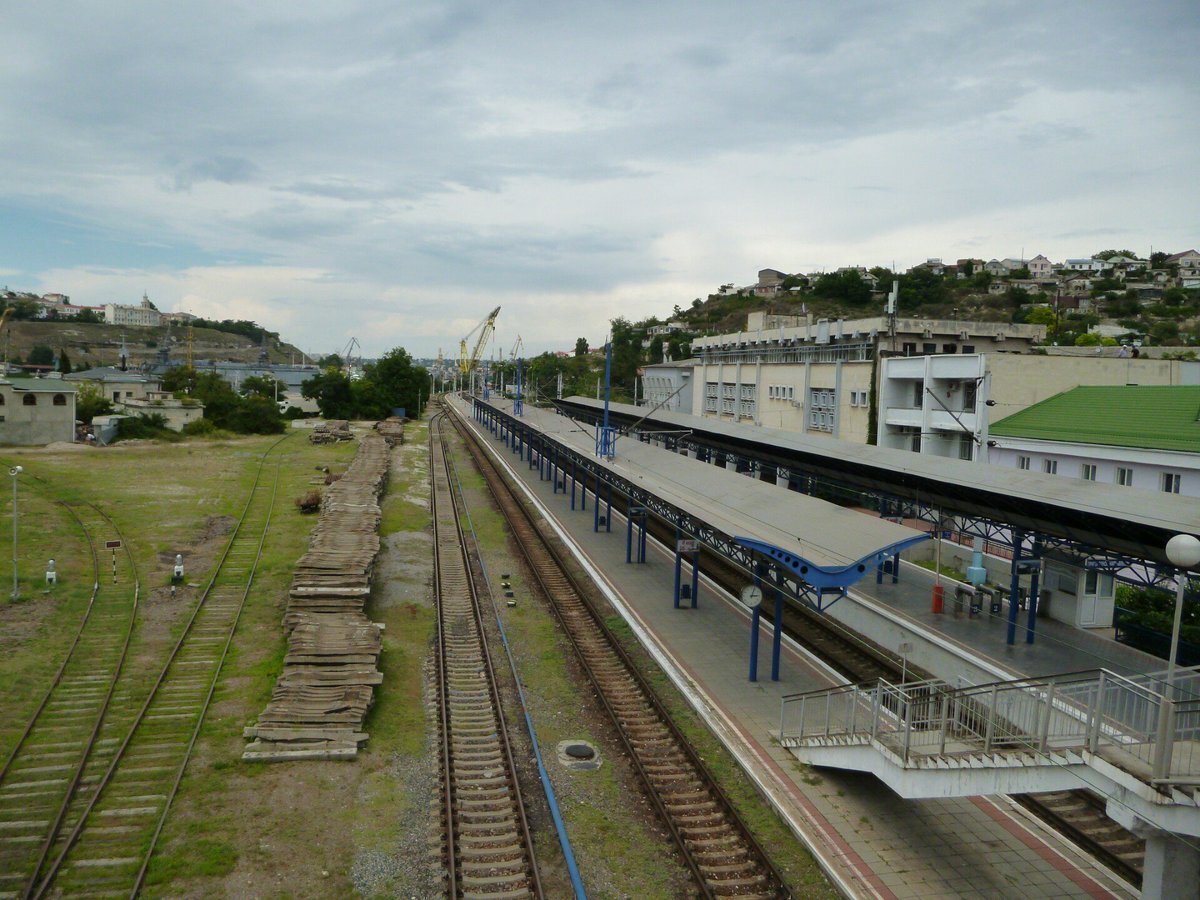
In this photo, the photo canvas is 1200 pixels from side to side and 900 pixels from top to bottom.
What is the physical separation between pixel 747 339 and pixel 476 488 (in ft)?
109

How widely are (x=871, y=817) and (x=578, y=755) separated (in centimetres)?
436

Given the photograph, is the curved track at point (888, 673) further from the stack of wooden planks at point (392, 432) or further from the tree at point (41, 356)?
the tree at point (41, 356)

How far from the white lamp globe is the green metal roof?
20.1m

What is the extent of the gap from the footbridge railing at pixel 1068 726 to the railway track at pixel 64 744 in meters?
10.4

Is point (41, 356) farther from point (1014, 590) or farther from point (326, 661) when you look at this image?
point (1014, 590)

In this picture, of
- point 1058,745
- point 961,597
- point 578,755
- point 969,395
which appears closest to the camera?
point 1058,745

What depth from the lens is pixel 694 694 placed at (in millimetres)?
14977

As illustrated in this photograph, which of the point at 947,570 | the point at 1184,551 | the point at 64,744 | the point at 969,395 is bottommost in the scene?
the point at 64,744

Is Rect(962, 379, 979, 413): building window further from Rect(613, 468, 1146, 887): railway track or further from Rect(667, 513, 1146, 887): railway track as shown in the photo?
Rect(667, 513, 1146, 887): railway track

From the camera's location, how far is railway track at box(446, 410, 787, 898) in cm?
977

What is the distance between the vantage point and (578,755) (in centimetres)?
1275

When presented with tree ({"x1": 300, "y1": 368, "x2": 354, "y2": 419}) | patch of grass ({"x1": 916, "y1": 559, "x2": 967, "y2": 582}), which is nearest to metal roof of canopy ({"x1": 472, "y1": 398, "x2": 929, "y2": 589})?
patch of grass ({"x1": 916, "y1": 559, "x2": 967, "y2": 582})

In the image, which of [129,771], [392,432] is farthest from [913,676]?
[392,432]

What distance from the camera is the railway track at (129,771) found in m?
9.47
